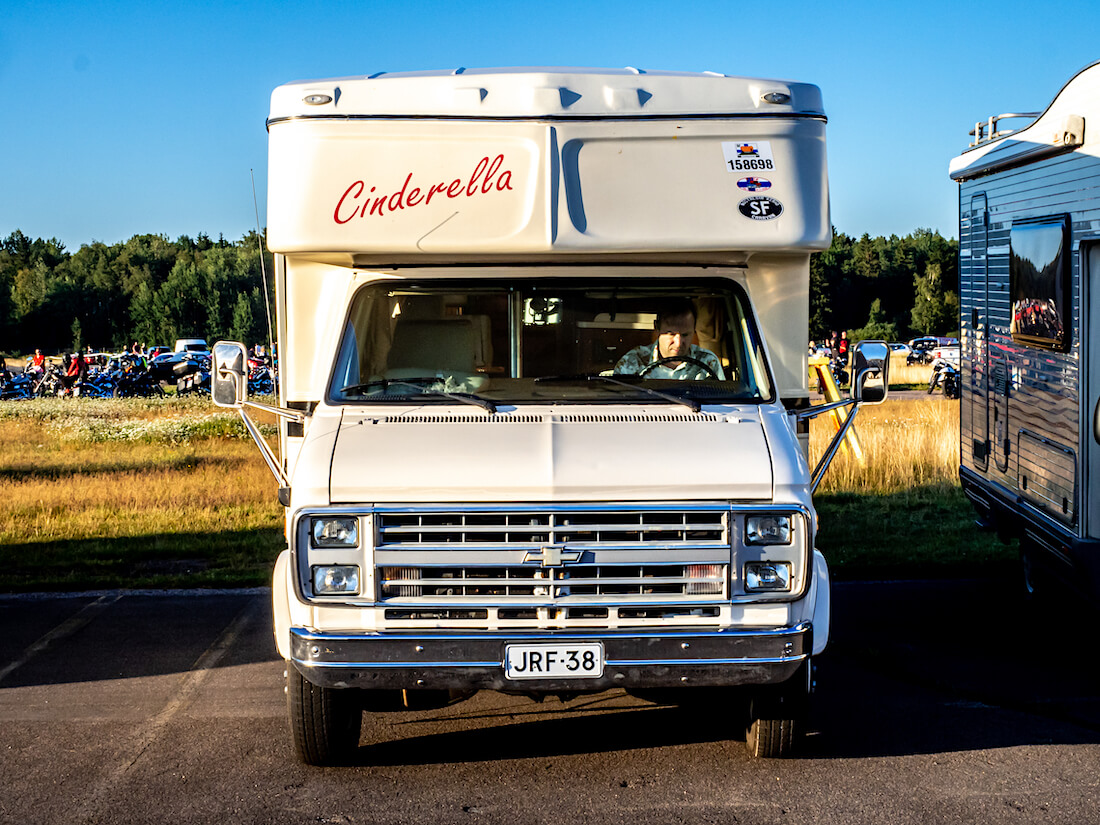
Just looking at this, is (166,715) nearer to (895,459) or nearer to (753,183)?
(753,183)

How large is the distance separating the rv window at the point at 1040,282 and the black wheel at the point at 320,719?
4382mm

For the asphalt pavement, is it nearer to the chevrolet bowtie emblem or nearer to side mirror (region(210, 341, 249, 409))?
the chevrolet bowtie emblem

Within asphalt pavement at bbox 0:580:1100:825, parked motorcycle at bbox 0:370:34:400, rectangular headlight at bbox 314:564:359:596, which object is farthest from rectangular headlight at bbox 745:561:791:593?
parked motorcycle at bbox 0:370:34:400

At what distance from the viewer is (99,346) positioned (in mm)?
89688

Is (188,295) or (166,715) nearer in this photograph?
(166,715)

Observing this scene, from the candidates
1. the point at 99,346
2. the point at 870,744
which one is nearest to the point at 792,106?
the point at 870,744

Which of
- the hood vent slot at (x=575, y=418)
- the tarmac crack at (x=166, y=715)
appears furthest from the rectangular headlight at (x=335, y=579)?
the tarmac crack at (x=166, y=715)

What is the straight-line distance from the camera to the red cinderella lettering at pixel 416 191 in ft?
19.3

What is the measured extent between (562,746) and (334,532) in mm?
1644

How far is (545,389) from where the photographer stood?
5879 millimetres

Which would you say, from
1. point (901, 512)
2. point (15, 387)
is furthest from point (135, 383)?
point (901, 512)

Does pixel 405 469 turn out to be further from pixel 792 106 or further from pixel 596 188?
pixel 792 106

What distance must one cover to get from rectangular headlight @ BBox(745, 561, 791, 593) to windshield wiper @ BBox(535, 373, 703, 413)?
0.88 meters

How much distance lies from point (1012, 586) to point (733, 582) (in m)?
5.08
